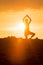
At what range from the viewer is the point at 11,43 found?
4875cm

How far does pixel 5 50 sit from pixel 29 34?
7.52 ft

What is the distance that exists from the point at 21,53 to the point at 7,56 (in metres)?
1.19

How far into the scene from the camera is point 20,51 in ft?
159

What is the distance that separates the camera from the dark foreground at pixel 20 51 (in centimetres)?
4767

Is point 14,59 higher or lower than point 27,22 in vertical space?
lower

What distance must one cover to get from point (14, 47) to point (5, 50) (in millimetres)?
807

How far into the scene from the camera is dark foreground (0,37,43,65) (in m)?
47.7

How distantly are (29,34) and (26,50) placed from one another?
1344 millimetres

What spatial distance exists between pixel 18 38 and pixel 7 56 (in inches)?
84.3

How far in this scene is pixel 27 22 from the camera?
48375mm

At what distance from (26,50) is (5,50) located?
1666mm

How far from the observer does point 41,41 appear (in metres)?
49.4

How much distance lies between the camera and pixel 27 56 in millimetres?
48094

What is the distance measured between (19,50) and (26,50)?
57 centimetres
